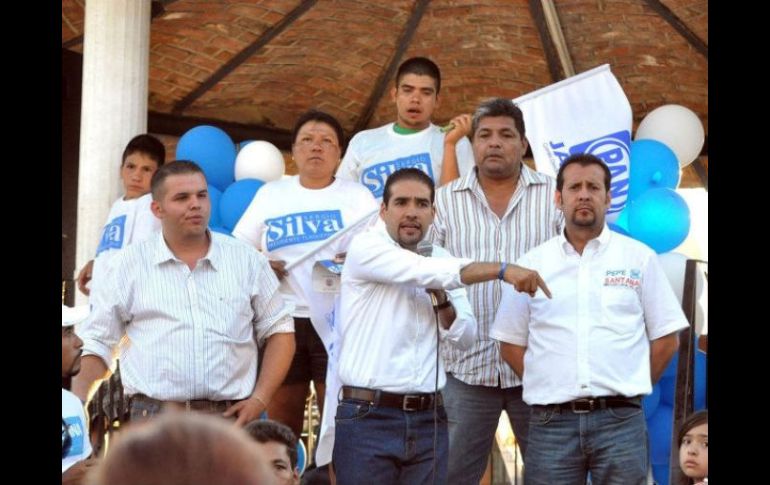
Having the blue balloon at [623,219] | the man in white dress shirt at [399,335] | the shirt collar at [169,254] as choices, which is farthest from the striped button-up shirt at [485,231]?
the blue balloon at [623,219]

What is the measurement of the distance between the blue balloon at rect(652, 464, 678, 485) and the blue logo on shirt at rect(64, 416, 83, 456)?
9.40 ft

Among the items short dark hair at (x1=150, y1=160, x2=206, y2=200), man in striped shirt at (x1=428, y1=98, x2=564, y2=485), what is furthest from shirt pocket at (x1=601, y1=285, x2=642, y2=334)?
short dark hair at (x1=150, y1=160, x2=206, y2=200)

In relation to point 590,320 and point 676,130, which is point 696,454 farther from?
point 676,130

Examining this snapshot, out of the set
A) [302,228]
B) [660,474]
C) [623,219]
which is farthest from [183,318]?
[623,219]

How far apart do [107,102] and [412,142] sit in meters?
2.09

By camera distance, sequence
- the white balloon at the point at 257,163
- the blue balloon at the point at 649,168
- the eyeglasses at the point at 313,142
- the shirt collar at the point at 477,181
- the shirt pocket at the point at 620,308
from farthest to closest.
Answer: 1. the white balloon at the point at 257,163
2. the blue balloon at the point at 649,168
3. the eyeglasses at the point at 313,142
4. the shirt collar at the point at 477,181
5. the shirt pocket at the point at 620,308

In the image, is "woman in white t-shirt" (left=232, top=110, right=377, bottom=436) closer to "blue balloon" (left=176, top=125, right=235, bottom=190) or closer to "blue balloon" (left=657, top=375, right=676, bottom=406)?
"blue balloon" (left=657, top=375, right=676, bottom=406)

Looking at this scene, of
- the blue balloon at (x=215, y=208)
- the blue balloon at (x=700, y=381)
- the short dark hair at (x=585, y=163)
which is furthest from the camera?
the blue balloon at (x=215, y=208)

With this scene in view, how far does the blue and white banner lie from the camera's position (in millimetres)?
7406

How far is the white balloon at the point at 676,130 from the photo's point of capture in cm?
865

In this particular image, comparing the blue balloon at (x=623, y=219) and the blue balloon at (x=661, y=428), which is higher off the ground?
the blue balloon at (x=623, y=219)

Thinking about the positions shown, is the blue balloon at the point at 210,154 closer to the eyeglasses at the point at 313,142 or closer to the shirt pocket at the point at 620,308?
the eyeglasses at the point at 313,142
